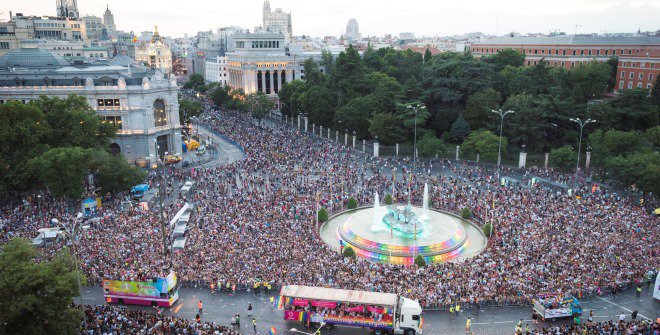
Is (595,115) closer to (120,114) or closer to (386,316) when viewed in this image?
(386,316)

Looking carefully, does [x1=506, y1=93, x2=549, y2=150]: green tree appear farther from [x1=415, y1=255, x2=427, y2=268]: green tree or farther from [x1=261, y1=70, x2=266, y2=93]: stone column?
[x1=261, y1=70, x2=266, y2=93]: stone column

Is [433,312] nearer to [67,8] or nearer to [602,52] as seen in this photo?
[602,52]

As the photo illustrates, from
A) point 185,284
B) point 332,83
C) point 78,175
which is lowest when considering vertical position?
point 185,284

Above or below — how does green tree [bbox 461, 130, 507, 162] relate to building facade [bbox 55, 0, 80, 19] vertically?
below


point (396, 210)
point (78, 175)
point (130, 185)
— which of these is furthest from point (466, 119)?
point (78, 175)

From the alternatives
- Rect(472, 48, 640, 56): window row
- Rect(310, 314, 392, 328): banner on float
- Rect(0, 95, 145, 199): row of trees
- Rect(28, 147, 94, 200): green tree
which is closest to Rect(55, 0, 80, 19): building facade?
Rect(0, 95, 145, 199): row of trees

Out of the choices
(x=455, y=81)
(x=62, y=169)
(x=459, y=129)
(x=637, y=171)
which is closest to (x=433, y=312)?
(x=637, y=171)
